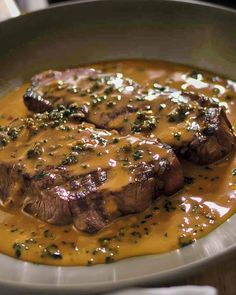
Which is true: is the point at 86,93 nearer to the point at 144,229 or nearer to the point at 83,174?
the point at 83,174

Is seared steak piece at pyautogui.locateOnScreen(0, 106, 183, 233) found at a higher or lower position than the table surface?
higher

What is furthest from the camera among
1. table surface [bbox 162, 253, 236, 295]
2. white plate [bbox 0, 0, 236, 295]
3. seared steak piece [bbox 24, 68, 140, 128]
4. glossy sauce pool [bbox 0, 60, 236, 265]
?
white plate [bbox 0, 0, 236, 295]

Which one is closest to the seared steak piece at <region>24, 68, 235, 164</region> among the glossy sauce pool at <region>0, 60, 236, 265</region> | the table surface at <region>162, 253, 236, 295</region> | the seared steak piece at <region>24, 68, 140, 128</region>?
the seared steak piece at <region>24, 68, 140, 128</region>

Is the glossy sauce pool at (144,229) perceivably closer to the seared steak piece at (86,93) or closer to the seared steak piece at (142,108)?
the seared steak piece at (142,108)

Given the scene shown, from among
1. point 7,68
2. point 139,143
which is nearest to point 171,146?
point 139,143

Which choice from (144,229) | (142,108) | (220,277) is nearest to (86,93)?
(142,108)

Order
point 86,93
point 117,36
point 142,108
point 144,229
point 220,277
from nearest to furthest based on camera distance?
point 220,277 < point 144,229 < point 142,108 < point 86,93 < point 117,36

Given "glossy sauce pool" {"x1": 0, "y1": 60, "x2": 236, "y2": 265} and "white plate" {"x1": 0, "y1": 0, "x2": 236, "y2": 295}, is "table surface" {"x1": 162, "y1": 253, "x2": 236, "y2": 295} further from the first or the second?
"white plate" {"x1": 0, "y1": 0, "x2": 236, "y2": 295}
